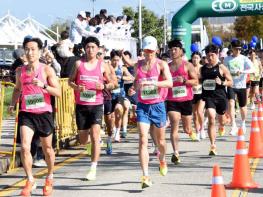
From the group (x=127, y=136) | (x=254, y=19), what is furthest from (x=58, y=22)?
(x=127, y=136)

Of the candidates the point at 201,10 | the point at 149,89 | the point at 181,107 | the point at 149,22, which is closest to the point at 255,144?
the point at 181,107

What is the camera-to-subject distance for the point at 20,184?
9828 mm

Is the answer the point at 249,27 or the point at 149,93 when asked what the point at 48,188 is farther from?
the point at 249,27

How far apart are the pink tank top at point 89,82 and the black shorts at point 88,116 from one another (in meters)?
0.07

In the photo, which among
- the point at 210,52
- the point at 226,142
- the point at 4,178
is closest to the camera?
the point at 4,178

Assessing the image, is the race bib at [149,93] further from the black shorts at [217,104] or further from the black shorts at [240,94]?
the black shorts at [240,94]

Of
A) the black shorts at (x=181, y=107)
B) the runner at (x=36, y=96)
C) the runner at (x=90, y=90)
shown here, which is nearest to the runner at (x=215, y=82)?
the black shorts at (x=181, y=107)

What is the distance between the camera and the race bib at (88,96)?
1038 cm

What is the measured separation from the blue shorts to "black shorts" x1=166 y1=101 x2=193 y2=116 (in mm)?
2057

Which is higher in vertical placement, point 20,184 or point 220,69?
point 220,69

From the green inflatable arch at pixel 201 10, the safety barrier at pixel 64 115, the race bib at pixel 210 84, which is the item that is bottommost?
the safety barrier at pixel 64 115

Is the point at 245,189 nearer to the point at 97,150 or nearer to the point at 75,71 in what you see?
the point at 97,150

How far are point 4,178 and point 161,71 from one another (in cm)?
282

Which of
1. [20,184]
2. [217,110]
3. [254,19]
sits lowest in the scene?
[20,184]
